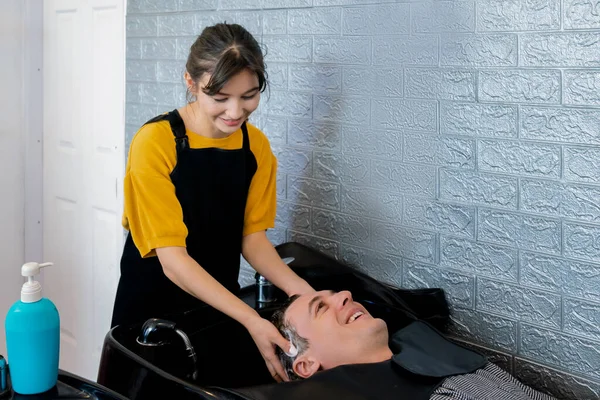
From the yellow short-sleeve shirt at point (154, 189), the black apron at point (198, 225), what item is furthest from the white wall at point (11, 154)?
the yellow short-sleeve shirt at point (154, 189)

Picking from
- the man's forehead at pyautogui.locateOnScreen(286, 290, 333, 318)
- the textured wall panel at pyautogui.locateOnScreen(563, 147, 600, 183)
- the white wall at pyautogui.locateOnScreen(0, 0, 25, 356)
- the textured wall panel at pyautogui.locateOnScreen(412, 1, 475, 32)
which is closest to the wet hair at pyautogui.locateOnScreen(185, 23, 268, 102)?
the textured wall panel at pyautogui.locateOnScreen(412, 1, 475, 32)

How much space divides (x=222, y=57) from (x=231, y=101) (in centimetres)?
11

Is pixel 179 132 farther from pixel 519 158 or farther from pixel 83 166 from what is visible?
pixel 83 166

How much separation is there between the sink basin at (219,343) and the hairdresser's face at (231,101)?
18.8 inches

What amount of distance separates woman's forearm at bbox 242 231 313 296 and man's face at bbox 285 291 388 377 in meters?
0.20

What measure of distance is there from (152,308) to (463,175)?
2.93 feet

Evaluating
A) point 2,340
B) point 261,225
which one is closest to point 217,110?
point 261,225

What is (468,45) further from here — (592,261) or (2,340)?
(2,340)

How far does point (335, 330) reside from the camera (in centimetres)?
170

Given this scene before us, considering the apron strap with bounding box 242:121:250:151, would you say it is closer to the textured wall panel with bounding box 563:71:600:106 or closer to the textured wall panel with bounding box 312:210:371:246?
the textured wall panel with bounding box 312:210:371:246

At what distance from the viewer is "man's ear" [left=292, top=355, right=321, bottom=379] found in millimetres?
1676

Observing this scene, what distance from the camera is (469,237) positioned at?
6.29 feet

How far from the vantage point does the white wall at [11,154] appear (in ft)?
10.6

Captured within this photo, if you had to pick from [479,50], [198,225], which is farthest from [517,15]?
[198,225]
